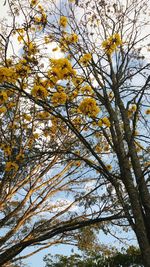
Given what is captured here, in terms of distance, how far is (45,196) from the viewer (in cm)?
880

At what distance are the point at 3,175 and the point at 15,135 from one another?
0.97 m

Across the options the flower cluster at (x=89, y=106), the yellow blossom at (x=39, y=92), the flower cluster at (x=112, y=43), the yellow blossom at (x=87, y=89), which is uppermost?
the flower cluster at (x=112, y=43)

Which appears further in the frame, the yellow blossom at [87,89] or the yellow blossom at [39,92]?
the yellow blossom at [87,89]

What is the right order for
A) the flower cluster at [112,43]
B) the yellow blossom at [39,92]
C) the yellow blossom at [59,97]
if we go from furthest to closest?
the flower cluster at [112,43], the yellow blossom at [59,97], the yellow blossom at [39,92]

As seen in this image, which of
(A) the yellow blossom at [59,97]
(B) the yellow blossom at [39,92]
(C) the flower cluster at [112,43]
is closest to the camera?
(B) the yellow blossom at [39,92]

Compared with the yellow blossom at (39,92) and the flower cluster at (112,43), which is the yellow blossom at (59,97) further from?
the flower cluster at (112,43)

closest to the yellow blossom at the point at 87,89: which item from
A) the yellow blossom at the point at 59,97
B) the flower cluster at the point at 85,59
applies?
the flower cluster at the point at 85,59

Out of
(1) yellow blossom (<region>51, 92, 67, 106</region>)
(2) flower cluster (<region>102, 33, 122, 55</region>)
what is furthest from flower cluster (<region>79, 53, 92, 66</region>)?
(1) yellow blossom (<region>51, 92, 67, 106</region>)

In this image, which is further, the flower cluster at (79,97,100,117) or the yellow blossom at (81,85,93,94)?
the yellow blossom at (81,85,93,94)

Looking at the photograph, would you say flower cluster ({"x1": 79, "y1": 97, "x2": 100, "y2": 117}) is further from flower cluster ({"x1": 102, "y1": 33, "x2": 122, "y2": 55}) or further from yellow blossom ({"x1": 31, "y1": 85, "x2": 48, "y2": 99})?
flower cluster ({"x1": 102, "y1": 33, "x2": 122, "y2": 55})

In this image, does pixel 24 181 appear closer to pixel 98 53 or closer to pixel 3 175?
pixel 3 175

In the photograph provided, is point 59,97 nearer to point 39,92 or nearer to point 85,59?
point 39,92

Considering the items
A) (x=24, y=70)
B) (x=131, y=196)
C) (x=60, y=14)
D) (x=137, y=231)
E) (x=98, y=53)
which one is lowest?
(x=137, y=231)

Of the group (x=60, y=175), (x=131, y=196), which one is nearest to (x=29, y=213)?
(x=60, y=175)
